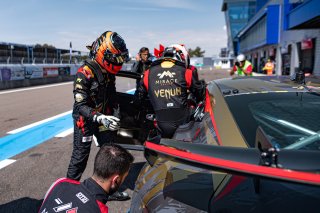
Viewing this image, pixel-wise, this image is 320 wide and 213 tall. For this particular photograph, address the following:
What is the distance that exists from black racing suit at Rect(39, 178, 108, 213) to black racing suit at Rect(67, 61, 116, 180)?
1127mm

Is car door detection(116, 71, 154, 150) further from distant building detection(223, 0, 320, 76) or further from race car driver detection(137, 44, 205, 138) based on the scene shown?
distant building detection(223, 0, 320, 76)

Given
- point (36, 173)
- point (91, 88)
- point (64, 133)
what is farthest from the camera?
point (64, 133)

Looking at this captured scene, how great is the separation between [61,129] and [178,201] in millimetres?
6232

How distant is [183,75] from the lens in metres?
3.29

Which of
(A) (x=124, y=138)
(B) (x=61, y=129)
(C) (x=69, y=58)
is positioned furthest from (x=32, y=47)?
(A) (x=124, y=138)

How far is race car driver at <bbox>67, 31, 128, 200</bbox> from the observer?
2998 millimetres

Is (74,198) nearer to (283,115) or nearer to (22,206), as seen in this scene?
(283,115)

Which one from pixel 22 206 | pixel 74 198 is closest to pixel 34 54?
pixel 22 206

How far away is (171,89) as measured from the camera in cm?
327

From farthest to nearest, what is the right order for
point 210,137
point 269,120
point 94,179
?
point 269,120 → point 210,137 → point 94,179

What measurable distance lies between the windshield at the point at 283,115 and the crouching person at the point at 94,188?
823 mm

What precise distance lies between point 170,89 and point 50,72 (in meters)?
20.4

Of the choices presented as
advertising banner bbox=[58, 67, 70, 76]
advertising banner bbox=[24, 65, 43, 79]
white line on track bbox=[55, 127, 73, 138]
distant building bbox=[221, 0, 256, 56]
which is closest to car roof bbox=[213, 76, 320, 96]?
white line on track bbox=[55, 127, 73, 138]

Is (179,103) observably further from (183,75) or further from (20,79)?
(20,79)
